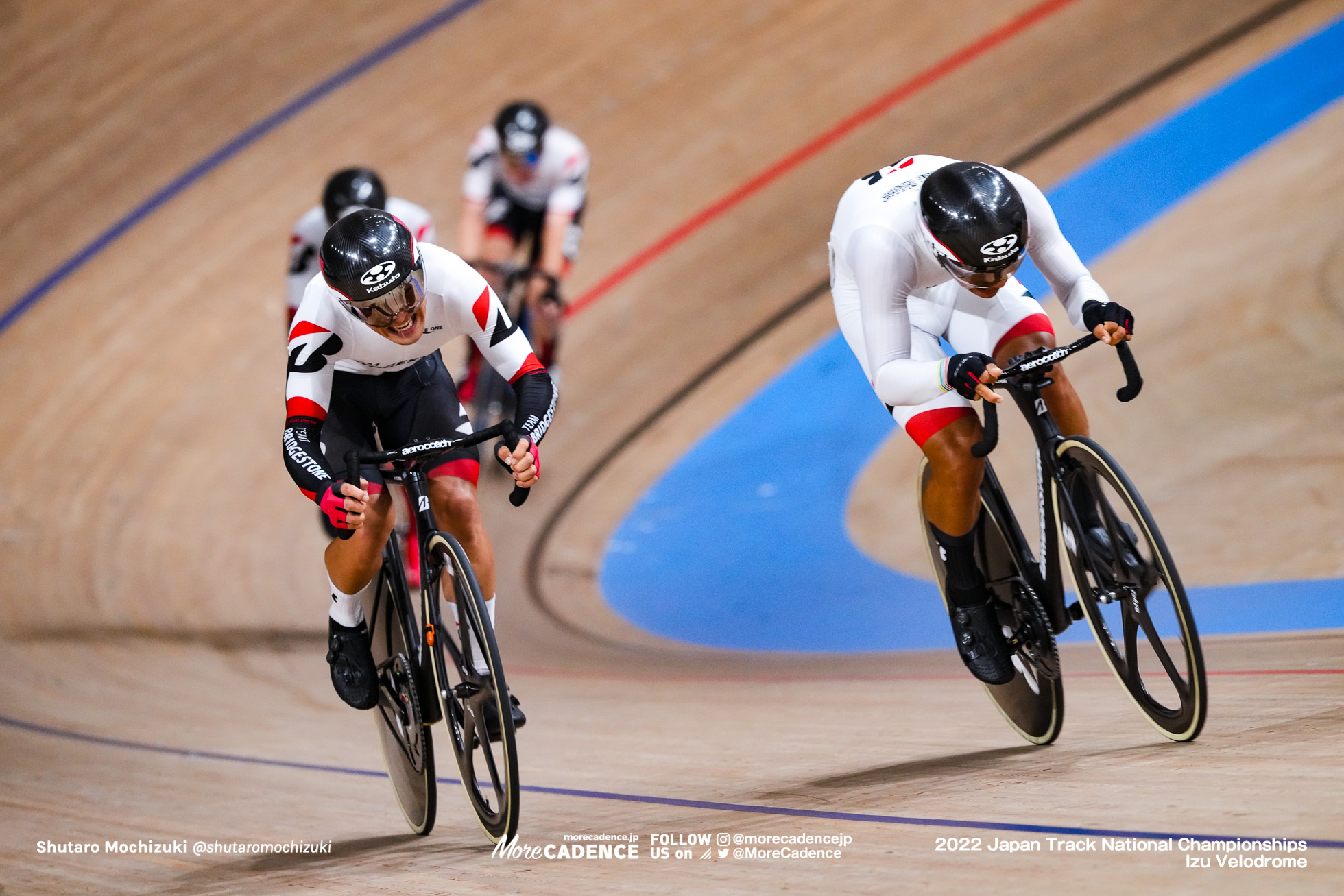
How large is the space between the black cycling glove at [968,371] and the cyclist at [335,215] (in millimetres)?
2534

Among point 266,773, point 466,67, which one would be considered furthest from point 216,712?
point 466,67

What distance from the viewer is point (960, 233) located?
2.33 m

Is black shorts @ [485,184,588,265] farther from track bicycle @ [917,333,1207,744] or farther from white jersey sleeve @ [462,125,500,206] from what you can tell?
track bicycle @ [917,333,1207,744]

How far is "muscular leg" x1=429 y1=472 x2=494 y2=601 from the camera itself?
2.71 meters

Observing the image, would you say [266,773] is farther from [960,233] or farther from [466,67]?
[466,67]

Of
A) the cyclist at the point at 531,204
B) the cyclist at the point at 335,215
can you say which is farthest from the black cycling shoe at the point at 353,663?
the cyclist at the point at 531,204

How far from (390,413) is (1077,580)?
143cm

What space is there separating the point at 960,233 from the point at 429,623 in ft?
4.06

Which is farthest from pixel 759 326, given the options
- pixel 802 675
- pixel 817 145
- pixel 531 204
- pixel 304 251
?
pixel 802 675

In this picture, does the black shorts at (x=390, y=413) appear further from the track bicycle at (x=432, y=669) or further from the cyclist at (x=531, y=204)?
the cyclist at (x=531, y=204)

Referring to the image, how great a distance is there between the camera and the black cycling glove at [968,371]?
2301 millimetres

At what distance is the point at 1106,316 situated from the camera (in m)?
2.39

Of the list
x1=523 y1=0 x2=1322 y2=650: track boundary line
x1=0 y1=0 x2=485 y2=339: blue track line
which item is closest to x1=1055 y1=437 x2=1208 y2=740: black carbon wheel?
x1=523 y1=0 x2=1322 y2=650: track boundary line

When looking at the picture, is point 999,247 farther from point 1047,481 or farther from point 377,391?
point 377,391
